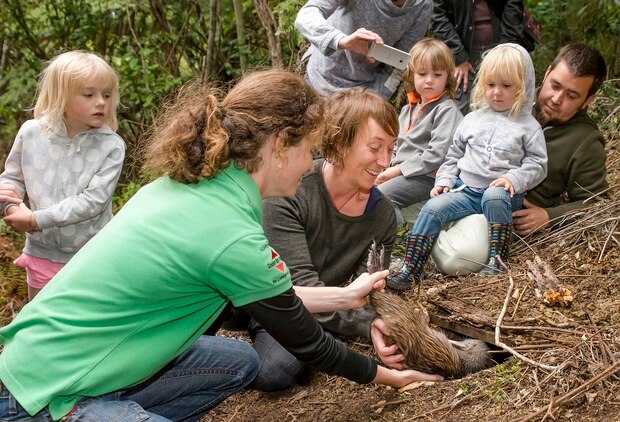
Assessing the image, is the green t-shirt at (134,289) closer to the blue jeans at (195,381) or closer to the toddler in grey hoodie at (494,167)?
the blue jeans at (195,381)

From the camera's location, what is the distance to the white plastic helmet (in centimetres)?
462

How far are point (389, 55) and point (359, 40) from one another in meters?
0.26

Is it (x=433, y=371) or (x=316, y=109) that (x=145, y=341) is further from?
(x=433, y=371)

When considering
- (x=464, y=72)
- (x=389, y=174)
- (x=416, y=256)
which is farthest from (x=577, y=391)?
(x=464, y=72)

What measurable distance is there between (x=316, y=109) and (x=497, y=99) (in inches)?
87.4

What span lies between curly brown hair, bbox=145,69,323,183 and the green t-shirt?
93 millimetres

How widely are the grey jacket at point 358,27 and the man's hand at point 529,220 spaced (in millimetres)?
1322

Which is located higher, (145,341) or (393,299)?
(145,341)

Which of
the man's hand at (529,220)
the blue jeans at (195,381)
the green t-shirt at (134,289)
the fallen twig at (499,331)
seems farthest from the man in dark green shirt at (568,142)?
the green t-shirt at (134,289)

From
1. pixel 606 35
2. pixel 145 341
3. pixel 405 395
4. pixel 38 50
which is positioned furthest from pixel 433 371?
pixel 38 50

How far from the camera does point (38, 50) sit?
29.3 feet

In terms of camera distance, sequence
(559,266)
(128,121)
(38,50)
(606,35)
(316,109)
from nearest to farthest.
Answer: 1. (316,109)
2. (559,266)
3. (606,35)
4. (128,121)
5. (38,50)

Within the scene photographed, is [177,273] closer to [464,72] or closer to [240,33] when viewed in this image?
[464,72]

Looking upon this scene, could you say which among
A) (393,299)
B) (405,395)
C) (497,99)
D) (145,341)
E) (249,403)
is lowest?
(249,403)
